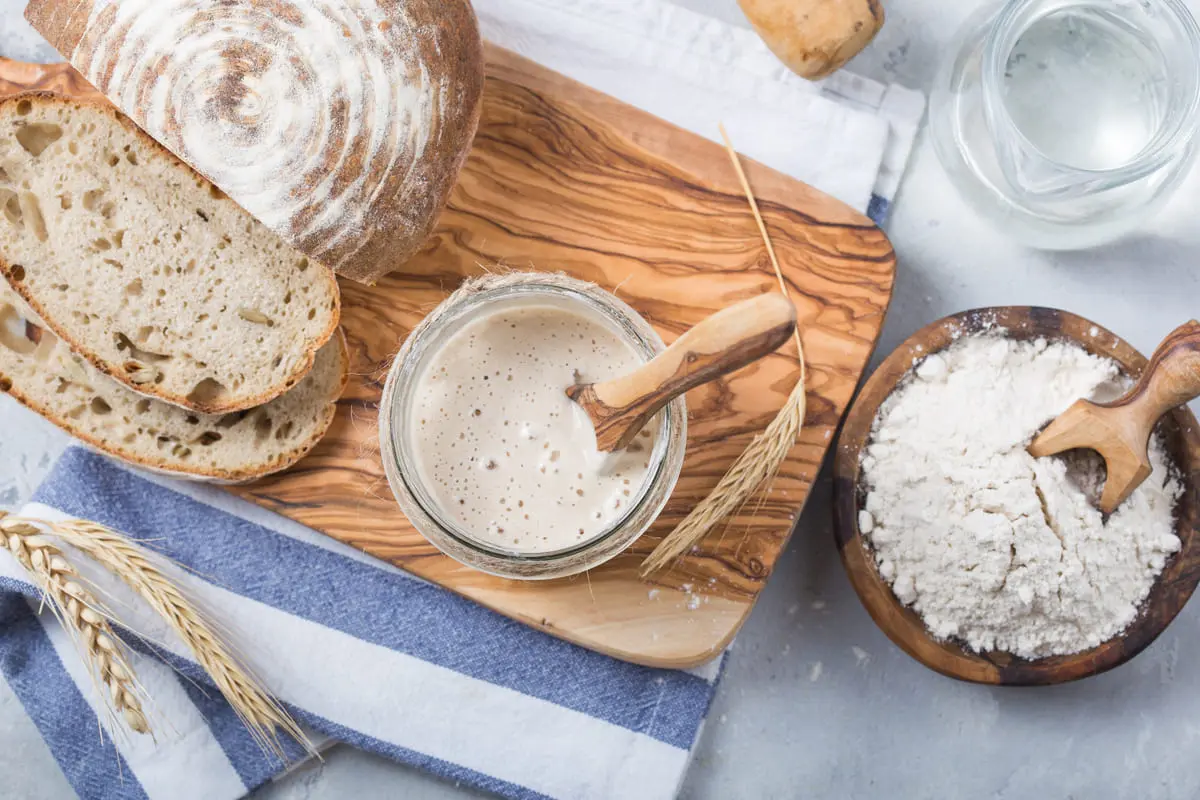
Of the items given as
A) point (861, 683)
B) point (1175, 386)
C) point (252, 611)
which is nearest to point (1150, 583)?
point (1175, 386)

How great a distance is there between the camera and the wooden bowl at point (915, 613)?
4.19ft

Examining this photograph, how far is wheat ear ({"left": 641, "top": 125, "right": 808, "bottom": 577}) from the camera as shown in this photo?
1233 mm

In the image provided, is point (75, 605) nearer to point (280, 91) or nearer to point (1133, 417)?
point (280, 91)

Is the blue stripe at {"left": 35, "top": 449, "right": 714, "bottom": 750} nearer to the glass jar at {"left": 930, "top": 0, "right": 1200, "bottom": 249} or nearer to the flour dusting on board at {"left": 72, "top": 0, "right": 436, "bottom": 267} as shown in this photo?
the flour dusting on board at {"left": 72, "top": 0, "right": 436, "bottom": 267}

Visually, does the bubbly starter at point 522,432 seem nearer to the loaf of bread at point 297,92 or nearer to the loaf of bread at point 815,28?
the loaf of bread at point 297,92

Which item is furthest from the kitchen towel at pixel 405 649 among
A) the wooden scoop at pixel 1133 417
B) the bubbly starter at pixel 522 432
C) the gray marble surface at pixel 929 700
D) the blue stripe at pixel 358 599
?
the wooden scoop at pixel 1133 417

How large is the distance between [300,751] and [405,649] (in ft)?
0.82

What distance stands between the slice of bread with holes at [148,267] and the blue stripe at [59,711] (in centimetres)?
45

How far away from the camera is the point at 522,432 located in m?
1.19

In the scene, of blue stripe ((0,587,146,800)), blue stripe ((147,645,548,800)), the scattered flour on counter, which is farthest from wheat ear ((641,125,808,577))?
blue stripe ((0,587,146,800))

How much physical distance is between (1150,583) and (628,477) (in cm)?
75

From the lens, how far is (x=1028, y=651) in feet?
4.25

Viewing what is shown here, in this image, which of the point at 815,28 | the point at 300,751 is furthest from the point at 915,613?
the point at 300,751

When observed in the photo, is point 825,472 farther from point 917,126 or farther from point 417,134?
point 417,134
